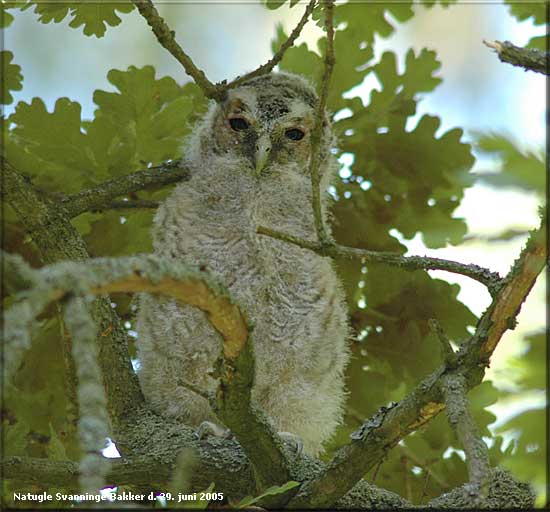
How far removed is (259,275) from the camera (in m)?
2.10

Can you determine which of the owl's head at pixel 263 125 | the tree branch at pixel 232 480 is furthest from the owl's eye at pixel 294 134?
the tree branch at pixel 232 480

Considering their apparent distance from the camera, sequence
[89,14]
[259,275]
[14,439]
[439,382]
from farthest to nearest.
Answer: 1. [259,275]
2. [89,14]
3. [14,439]
4. [439,382]

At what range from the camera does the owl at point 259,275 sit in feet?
6.72

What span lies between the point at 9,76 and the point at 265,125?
2.13ft

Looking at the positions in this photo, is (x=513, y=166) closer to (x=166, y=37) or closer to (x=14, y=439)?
(x=166, y=37)

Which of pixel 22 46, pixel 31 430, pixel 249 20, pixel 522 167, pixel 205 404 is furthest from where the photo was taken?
pixel 249 20

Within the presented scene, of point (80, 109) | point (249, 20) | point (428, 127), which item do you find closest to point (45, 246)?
point (80, 109)

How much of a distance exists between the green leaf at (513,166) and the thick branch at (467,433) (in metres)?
0.48

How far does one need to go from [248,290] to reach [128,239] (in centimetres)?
39

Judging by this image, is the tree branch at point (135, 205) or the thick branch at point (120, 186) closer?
the thick branch at point (120, 186)

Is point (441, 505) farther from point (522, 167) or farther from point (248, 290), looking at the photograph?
point (522, 167)

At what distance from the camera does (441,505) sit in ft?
5.42

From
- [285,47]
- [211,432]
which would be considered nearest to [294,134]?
[285,47]

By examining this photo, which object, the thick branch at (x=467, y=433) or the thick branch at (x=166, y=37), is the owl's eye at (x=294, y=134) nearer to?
the thick branch at (x=166, y=37)
